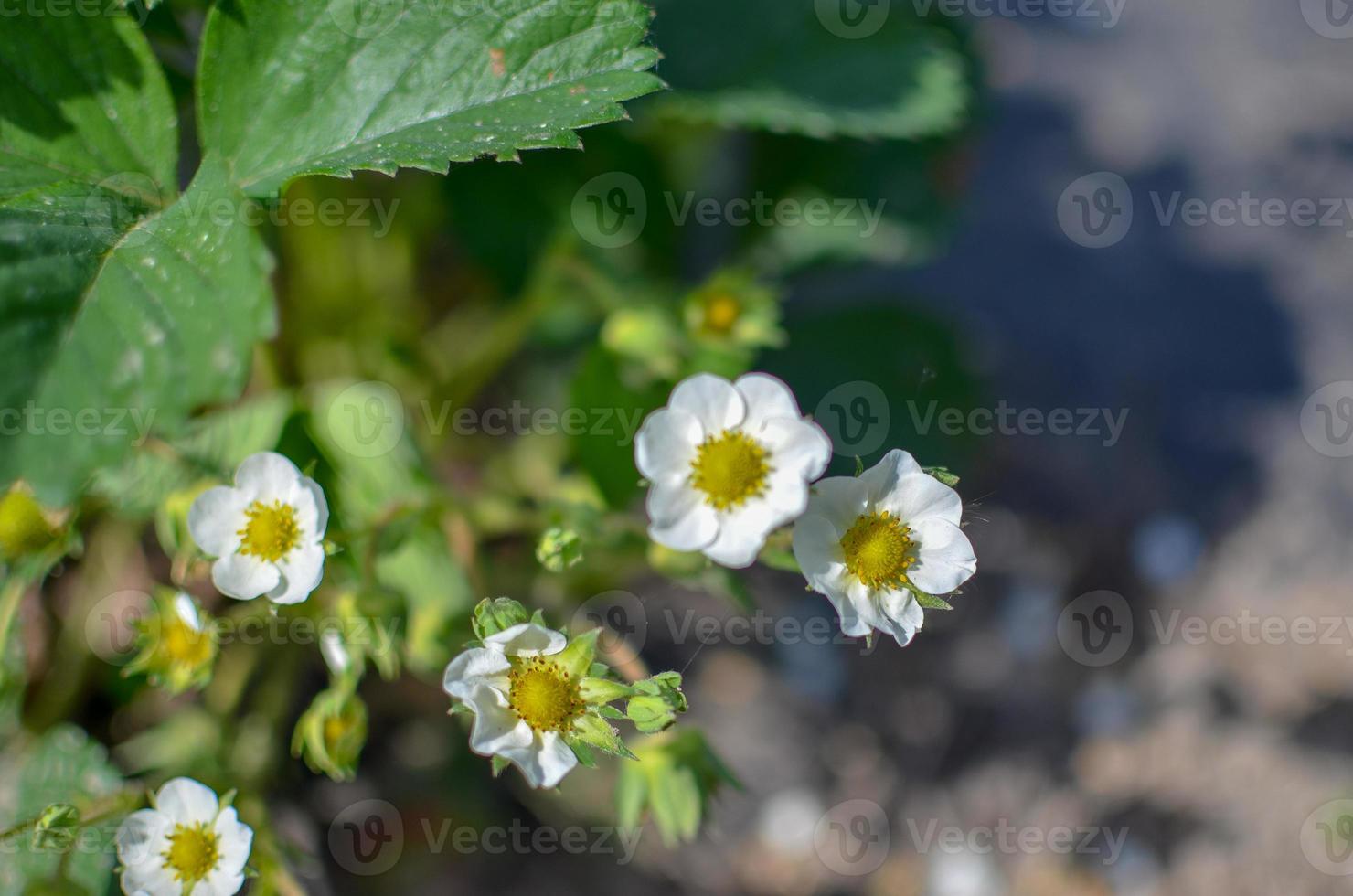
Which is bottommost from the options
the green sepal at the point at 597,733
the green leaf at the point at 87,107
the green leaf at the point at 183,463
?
the green sepal at the point at 597,733

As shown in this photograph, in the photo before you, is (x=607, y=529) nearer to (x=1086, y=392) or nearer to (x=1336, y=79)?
(x=1086, y=392)

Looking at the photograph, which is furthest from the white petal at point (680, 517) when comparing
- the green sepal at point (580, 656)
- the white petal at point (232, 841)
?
the white petal at point (232, 841)

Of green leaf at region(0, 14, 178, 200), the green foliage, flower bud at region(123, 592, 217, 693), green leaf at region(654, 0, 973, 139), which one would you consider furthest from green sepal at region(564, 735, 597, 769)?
green leaf at region(654, 0, 973, 139)

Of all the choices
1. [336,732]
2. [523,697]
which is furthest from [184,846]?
[523,697]

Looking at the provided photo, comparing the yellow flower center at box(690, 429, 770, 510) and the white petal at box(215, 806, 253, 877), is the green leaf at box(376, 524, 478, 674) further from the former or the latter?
the yellow flower center at box(690, 429, 770, 510)

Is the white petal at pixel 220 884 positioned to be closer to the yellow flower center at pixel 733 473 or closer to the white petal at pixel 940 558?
the yellow flower center at pixel 733 473

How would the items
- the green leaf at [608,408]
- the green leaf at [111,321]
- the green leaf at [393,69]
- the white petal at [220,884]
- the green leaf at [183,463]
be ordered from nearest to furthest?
1. the green leaf at [111,321]
2. the white petal at [220,884]
3. the green leaf at [393,69]
4. the green leaf at [183,463]
5. the green leaf at [608,408]

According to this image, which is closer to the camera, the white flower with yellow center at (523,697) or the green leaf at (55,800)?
the white flower with yellow center at (523,697)
